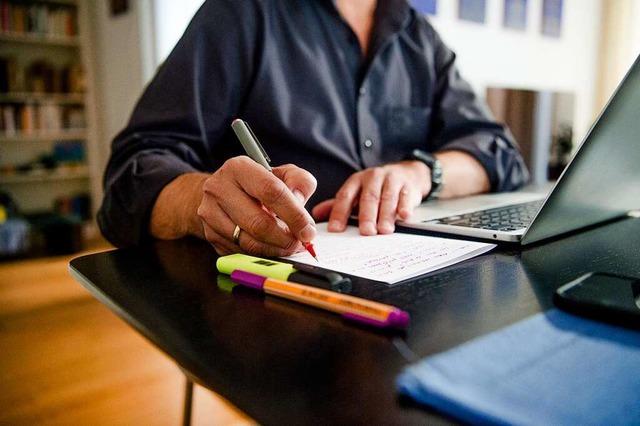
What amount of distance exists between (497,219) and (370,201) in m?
0.16

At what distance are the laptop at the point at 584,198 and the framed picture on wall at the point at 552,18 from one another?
3642 millimetres

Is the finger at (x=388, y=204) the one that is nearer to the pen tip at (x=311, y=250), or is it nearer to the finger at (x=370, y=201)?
the finger at (x=370, y=201)

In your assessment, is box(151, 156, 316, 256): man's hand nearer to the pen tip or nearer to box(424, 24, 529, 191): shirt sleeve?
the pen tip

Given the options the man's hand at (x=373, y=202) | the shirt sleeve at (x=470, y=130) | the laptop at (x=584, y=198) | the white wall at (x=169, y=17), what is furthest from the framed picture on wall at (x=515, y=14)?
the man's hand at (x=373, y=202)

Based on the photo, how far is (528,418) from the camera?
7.9 inches

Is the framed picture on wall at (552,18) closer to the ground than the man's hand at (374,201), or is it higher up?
higher up

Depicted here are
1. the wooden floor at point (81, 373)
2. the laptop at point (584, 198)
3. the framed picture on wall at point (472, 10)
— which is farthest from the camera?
the framed picture on wall at point (472, 10)

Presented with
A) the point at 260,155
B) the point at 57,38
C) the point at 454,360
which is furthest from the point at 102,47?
the point at 454,360

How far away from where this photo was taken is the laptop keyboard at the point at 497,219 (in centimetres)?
61

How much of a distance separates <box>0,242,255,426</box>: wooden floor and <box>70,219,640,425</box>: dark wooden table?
2.56ft

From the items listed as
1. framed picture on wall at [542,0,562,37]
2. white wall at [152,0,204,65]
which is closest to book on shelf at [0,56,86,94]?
white wall at [152,0,204,65]

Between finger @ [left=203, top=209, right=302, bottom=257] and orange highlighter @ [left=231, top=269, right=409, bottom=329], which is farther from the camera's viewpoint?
finger @ [left=203, top=209, right=302, bottom=257]

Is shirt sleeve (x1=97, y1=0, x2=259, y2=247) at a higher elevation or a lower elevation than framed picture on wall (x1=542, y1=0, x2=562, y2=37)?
lower

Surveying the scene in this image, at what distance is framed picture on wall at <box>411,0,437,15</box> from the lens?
9.80ft
